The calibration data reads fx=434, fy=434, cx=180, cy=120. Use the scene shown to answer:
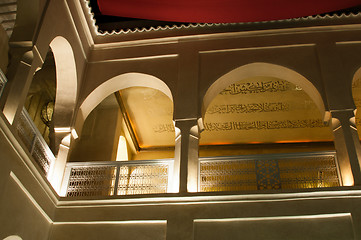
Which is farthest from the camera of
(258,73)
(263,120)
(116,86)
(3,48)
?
(263,120)

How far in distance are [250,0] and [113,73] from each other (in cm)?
313

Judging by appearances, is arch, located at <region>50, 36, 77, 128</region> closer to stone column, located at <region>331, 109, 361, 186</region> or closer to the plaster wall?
the plaster wall

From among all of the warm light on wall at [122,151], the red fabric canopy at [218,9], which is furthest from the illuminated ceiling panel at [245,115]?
the red fabric canopy at [218,9]

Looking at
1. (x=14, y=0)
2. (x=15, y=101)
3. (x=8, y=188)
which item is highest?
(x=14, y=0)

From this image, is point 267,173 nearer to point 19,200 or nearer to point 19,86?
point 19,200

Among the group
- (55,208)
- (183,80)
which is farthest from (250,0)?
(55,208)

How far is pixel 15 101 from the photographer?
6324 mm

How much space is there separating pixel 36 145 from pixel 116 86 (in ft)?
7.38

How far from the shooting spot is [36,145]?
7.71 m

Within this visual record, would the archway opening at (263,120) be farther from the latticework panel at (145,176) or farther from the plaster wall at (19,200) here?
the plaster wall at (19,200)

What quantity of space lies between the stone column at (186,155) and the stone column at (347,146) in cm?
243

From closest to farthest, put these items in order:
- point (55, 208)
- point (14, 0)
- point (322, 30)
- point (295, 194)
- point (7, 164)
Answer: point (7, 164) → point (295, 194) → point (55, 208) → point (14, 0) → point (322, 30)

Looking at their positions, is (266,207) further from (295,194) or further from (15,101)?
(15,101)

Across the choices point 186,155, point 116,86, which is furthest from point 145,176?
point 116,86
